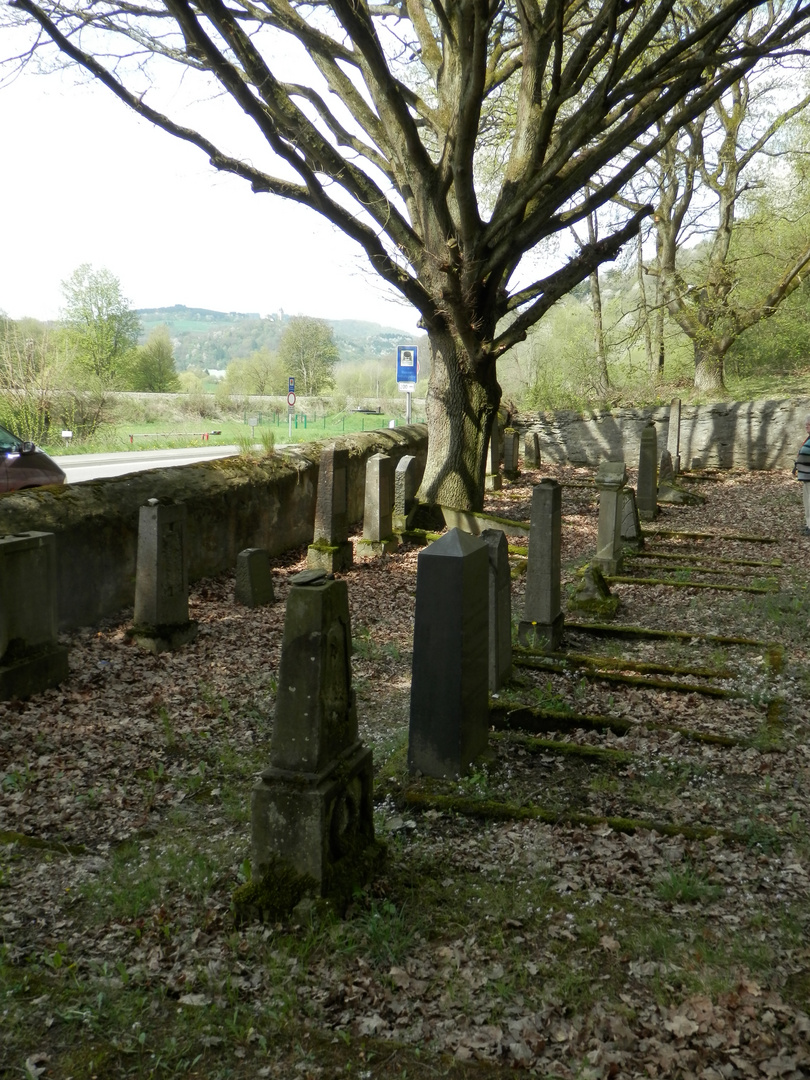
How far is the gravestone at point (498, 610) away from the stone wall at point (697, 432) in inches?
617

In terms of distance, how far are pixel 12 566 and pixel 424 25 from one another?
11.1 metres

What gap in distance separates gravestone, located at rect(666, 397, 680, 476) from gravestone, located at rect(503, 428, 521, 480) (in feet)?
12.0

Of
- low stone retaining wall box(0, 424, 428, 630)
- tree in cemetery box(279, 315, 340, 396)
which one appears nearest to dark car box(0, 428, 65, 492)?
low stone retaining wall box(0, 424, 428, 630)

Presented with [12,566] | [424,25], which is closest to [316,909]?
[12,566]

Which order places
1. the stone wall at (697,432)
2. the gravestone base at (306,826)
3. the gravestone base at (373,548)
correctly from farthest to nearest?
the stone wall at (697,432) → the gravestone base at (373,548) → the gravestone base at (306,826)

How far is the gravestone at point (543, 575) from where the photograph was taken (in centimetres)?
771

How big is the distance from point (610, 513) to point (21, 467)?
23.7ft

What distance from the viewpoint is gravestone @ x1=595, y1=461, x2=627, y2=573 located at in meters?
10.1

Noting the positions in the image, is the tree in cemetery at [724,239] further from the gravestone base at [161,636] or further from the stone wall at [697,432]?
the gravestone base at [161,636]

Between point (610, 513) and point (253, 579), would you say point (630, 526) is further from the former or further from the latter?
point (253, 579)

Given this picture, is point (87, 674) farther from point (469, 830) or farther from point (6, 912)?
point (469, 830)

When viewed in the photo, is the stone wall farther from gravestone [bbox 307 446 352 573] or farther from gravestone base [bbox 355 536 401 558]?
gravestone [bbox 307 446 352 573]

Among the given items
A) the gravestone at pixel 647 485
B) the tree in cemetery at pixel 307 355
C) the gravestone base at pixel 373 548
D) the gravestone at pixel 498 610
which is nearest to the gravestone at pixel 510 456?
the gravestone at pixel 647 485

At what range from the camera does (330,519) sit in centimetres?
1119
